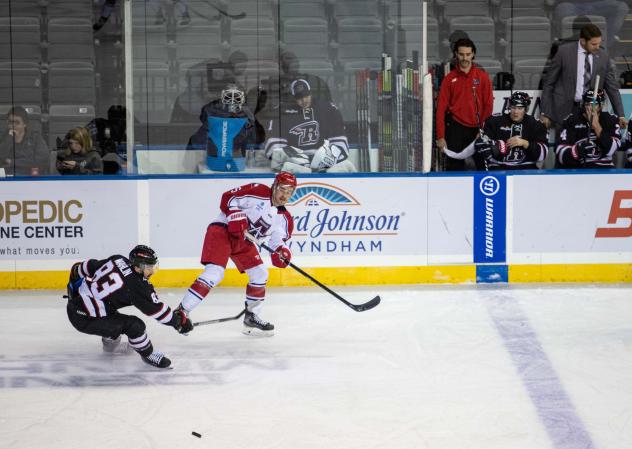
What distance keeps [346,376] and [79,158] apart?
2956 mm

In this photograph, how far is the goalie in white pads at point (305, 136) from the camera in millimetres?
7672

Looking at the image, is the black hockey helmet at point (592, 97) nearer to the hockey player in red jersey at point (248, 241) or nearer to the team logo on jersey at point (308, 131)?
the team logo on jersey at point (308, 131)

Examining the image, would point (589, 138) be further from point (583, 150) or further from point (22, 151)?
point (22, 151)

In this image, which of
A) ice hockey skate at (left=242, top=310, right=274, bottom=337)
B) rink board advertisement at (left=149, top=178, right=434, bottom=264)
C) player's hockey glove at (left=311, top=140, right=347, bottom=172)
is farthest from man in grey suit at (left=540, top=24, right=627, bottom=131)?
ice hockey skate at (left=242, top=310, right=274, bottom=337)

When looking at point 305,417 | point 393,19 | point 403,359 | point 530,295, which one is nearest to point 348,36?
point 393,19

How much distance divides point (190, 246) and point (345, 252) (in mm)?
1059

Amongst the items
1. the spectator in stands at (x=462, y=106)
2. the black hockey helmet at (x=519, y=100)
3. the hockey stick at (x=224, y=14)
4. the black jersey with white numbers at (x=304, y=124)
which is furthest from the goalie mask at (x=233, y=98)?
the black hockey helmet at (x=519, y=100)

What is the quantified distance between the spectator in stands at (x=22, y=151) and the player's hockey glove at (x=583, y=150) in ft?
12.0

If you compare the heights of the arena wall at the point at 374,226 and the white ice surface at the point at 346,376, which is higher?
the arena wall at the point at 374,226

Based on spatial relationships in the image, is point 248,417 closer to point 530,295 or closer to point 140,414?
point 140,414

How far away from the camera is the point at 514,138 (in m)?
7.81

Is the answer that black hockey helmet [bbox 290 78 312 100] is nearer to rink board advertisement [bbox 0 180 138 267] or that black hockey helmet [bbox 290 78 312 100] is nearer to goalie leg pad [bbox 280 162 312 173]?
goalie leg pad [bbox 280 162 312 173]

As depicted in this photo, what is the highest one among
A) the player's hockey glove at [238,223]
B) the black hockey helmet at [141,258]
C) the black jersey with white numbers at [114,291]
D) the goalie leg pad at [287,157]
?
the goalie leg pad at [287,157]

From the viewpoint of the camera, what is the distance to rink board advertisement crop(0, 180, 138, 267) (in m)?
7.55
